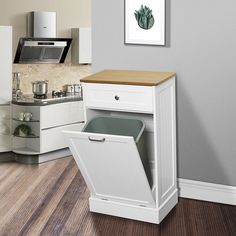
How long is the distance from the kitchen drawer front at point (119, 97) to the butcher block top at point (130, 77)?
0.10ft

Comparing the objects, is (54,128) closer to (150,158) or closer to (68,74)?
(68,74)

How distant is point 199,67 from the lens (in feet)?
13.7

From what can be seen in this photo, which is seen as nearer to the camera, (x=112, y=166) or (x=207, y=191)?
(x=112, y=166)

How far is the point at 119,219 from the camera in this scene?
3969 millimetres

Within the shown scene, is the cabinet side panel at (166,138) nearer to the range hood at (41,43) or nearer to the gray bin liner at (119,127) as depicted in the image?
the gray bin liner at (119,127)

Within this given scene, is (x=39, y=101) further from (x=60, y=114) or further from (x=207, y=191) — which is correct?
(x=207, y=191)

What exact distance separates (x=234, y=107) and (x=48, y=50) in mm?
2855

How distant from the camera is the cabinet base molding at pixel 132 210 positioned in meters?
3.88

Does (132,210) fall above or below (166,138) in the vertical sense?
below

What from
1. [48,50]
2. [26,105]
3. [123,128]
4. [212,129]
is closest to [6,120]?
[26,105]

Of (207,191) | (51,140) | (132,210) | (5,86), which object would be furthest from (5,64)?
(207,191)

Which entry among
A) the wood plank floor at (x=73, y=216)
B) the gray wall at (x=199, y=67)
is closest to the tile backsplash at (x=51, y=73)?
the wood plank floor at (x=73, y=216)

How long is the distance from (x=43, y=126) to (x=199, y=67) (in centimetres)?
213

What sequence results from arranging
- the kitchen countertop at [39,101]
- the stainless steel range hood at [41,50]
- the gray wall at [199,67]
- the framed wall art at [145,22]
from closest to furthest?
the gray wall at [199,67] → the framed wall art at [145,22] → the kitchen countertop at [39,101] → the stainless steel range hood at [41,50]
